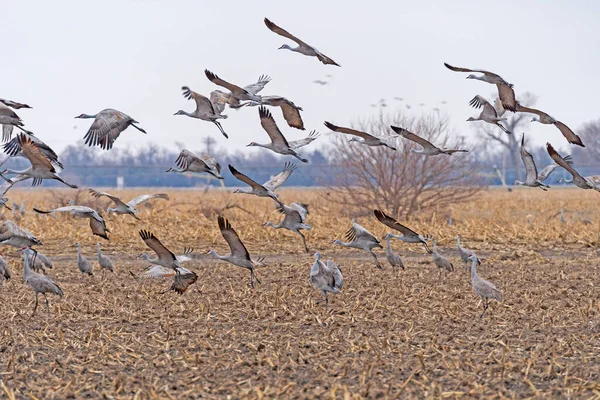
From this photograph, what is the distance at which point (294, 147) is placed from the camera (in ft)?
38.9

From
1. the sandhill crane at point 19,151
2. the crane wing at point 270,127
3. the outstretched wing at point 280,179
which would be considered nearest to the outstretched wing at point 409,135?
the crane wing at point 270,127

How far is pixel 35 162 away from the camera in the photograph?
1043 centimetres

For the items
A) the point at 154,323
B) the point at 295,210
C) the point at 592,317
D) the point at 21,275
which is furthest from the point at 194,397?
the point at 21,275

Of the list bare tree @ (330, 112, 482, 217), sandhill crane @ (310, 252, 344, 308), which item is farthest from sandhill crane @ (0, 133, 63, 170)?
bare tree @ (330, 112, 482, 217)

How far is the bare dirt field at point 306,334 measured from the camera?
22.3ft

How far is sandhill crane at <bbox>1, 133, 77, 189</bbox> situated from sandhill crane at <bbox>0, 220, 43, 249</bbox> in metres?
0.76

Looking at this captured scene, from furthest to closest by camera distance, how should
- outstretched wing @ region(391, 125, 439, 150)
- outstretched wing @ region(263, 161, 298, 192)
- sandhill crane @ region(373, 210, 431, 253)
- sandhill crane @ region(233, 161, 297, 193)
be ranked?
1. outstretched wing @ region(263, 161, 298, 192)
2. sandhill crane @ region(233, 161, 297, 193)
3. sandhill crane @ region(373, 210, 431, 253)
4. outstretched wing @ region(391, 125, 439, 150)

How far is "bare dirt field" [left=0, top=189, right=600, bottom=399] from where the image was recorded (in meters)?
6.79

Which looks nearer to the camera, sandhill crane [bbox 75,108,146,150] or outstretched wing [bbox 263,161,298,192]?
sandhill crane [bbox 75,108,146,150]

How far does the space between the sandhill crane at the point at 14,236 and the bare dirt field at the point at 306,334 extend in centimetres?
60

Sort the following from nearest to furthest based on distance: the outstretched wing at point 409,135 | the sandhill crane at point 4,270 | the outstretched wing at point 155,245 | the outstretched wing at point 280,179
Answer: the outstretched wing at point 155,245, the outstretched wing at point 409,135, the sandhill crane at point 4,270, the outstretched wing at point 280,179

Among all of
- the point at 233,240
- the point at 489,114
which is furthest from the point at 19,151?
the point at 489,114

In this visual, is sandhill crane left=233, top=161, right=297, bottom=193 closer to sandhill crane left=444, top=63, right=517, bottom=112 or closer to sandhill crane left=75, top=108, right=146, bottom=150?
sandhill crane left=75, top=108, right=146, bottom=150

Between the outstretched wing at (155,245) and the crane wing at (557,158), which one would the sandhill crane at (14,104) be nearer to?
the outstretched wing at (155,245)
